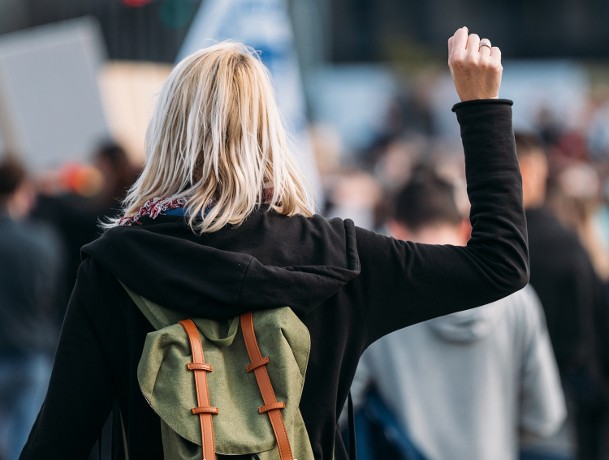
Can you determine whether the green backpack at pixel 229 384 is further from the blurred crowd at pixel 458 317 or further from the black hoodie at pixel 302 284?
the blurred crowd at pixel 458 317

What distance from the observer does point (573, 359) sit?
4984 millimetres

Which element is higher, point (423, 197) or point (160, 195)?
point (160, 195)

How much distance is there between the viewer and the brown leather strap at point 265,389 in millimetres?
2047

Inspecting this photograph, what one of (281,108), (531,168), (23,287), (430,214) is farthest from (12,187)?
(281,108)

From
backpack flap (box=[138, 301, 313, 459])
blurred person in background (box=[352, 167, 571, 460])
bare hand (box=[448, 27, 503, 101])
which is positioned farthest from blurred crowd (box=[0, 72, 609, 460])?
bare hand (box=[448, 27, 503, 101])

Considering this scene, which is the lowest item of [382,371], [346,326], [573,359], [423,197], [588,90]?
[588,90]

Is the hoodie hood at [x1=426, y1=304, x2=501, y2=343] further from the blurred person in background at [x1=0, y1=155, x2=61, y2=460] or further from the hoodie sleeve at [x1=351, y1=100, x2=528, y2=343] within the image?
the blurred person in background at [x1=0, y1=155, x2=61, y2=460]

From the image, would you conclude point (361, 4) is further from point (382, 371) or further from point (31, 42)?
point (382, 371)

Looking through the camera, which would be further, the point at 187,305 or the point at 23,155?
the point at 23,155

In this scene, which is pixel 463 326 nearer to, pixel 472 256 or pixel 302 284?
pixel 472 256

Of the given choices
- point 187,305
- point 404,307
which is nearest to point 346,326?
point 404,307

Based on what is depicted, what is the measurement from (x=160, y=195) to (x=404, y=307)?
529mm

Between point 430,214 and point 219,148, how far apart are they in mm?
1848

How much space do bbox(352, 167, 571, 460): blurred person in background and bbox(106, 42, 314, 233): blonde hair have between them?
1591 mm
